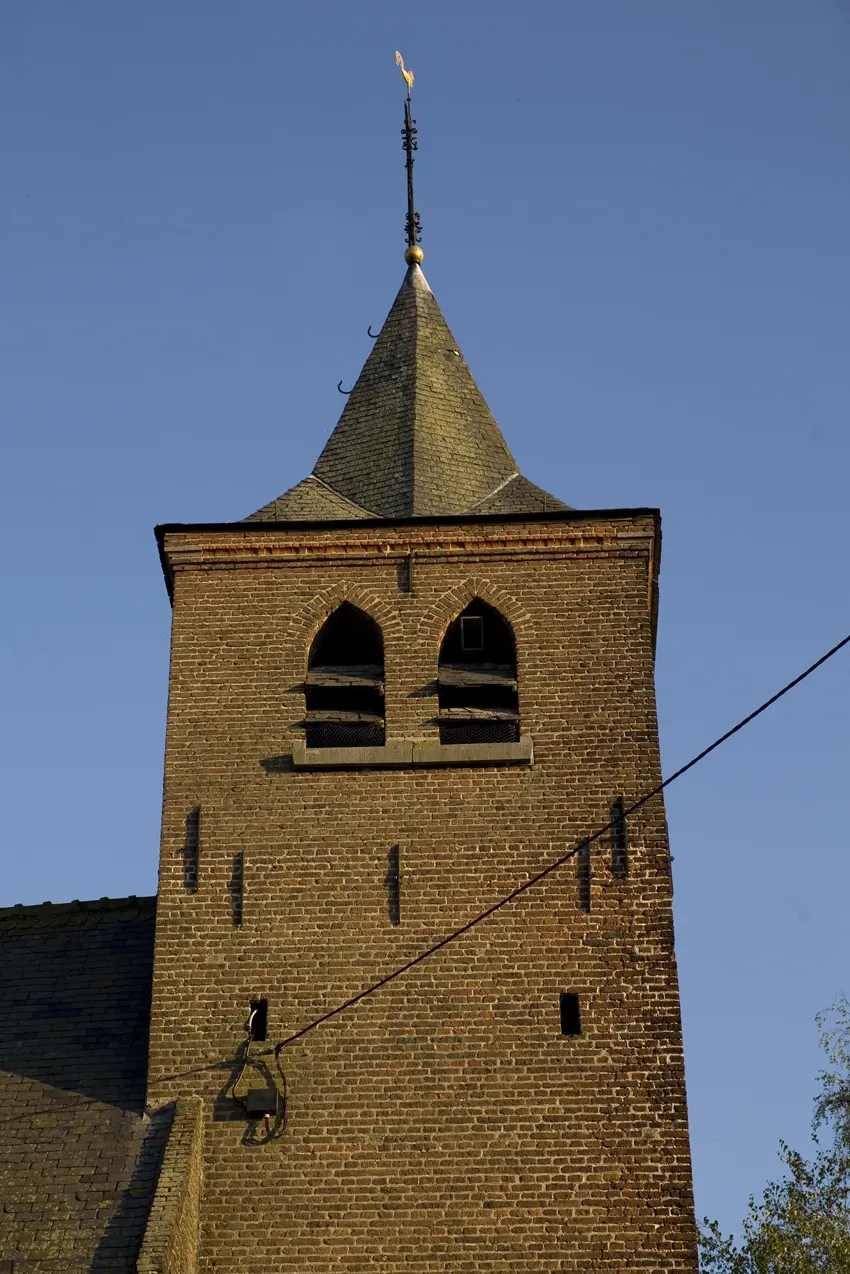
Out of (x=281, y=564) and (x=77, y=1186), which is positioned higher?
(x=281, y=564)

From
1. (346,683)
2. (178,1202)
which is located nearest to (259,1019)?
(178,1202)

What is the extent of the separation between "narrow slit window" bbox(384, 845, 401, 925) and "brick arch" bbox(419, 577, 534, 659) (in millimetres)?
2081

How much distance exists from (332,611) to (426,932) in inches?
130

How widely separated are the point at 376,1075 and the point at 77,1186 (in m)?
2.44

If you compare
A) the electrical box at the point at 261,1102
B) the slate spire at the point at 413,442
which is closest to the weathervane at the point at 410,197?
the slate spire at the point at 413,442

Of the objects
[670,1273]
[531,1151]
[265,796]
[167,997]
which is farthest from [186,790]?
[670,1273]

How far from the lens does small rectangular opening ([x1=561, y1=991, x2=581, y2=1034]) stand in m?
16.5

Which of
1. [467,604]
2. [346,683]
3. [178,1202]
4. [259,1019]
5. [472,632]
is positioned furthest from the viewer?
[472,632]

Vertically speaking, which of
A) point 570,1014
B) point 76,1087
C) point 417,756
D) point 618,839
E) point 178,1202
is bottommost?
point 178,1202

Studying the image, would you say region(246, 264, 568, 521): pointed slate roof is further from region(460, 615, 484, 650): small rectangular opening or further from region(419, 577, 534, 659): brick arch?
region(460, 615, 484, 650): small rectangular opening

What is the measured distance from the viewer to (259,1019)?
1675cm

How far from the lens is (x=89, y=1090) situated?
1680 centimetres

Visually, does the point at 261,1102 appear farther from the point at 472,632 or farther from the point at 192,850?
the point at 472,632

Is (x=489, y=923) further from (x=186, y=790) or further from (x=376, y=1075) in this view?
(x=186, y=790)
